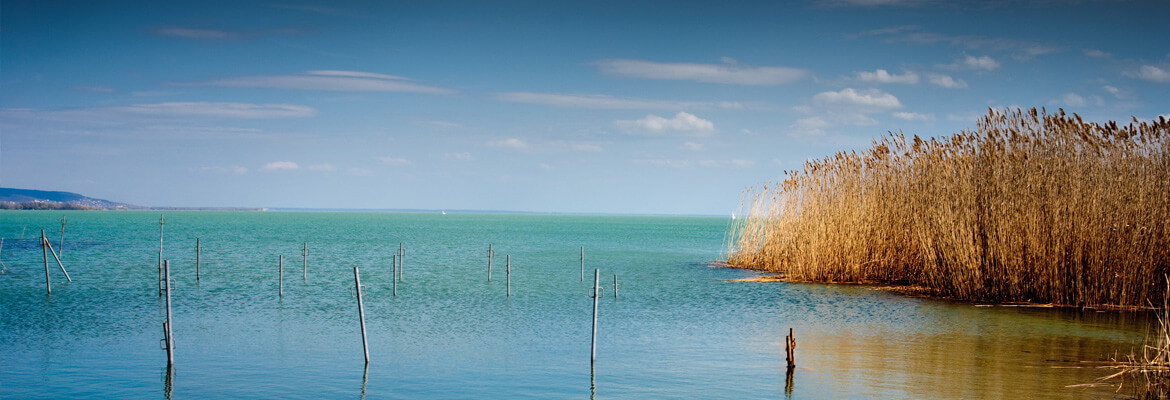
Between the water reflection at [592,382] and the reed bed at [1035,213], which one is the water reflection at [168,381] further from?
the reed bed at [1035,213]

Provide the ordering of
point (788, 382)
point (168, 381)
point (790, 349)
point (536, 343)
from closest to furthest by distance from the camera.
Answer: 1. point (788, 382)
2. point (168, 381)
3. point (790, 349)
4. point (536, 343)

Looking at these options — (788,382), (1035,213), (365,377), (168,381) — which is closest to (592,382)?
(788,382)

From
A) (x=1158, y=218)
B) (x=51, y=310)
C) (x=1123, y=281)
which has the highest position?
(x=1158, y=218)

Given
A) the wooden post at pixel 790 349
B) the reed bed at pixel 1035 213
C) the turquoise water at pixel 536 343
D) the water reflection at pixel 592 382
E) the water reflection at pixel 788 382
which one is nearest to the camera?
the water reflection at pixel 788 382

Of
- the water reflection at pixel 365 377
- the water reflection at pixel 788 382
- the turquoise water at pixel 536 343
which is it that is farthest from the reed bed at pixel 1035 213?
the water reflection at pixel 365 377

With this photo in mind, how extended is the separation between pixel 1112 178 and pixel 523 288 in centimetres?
2256

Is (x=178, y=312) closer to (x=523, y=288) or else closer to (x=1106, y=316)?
(x=523, y=288)

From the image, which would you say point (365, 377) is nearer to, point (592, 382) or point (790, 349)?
point (592, 382)

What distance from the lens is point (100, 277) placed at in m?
41.4

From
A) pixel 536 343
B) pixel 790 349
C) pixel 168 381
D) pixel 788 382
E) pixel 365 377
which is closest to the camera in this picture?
pixel 788 382

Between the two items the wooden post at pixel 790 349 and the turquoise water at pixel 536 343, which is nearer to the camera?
the turquoise water at pixel 536 343

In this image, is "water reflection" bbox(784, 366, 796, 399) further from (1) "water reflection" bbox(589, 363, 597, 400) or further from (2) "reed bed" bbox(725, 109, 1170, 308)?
(2) "reed bed" bbox(725, 109, 1170, 308)

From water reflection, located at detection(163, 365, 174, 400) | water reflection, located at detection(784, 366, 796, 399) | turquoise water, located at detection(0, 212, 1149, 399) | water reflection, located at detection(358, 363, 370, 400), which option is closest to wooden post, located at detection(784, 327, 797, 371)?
water reflection, located at detection(784, 366, 796, 399)

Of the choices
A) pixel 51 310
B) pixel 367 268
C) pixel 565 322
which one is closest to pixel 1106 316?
pixel 565 322
